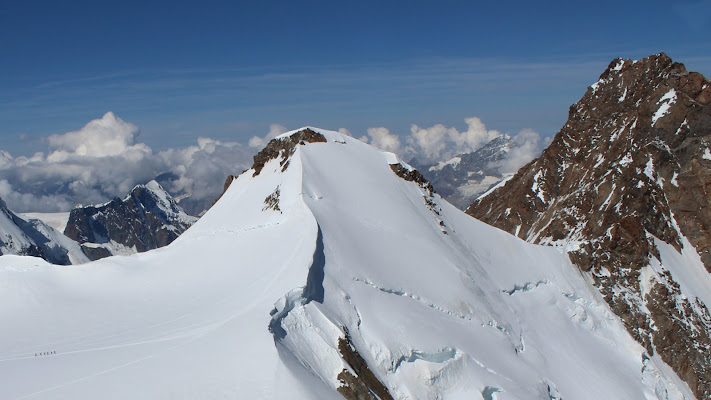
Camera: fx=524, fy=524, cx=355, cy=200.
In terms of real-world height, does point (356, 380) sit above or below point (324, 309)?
below

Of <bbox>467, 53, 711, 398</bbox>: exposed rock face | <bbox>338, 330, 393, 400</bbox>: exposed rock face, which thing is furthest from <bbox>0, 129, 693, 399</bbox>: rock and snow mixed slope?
<bbox>467, 53, 711, 398</bbox>: exposed rock face

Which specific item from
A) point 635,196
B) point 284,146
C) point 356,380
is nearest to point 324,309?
point 356,380

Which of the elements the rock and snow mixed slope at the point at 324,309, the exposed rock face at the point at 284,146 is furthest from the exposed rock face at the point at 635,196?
the exposed rock face at the point at 284,146

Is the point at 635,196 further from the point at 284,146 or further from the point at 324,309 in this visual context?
the point at 324,309

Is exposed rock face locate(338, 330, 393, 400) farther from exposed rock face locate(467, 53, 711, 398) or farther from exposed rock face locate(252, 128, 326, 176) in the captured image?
exposed rock face locate(467, 53, 711, 398)

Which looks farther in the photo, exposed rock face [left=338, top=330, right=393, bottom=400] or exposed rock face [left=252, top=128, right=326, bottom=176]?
exposed rock face [left=252, top=128, right=326, bottom=176]

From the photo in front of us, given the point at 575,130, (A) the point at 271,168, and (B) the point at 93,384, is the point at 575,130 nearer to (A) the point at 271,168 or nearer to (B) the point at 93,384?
(A) the point at 271,168
